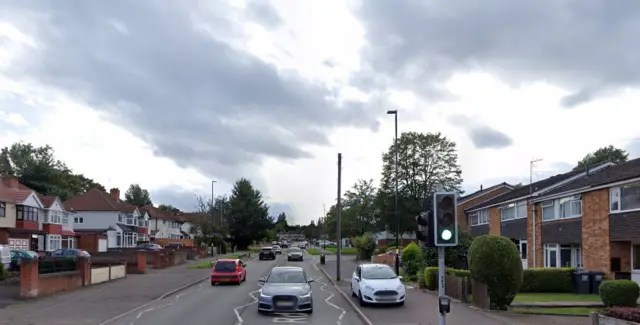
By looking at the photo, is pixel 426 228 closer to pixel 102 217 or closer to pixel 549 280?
pixel 549 280

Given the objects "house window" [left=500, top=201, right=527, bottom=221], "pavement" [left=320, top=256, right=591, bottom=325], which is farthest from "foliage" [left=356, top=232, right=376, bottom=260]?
"pavement" [left=320, top=256, right=591, bottom=325]

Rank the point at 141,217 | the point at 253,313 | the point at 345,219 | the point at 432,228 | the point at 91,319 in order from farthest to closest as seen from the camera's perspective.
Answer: the point at 345,219, the point at 141,217, the point at 253,313, the point at 91,319, the point at 432,228

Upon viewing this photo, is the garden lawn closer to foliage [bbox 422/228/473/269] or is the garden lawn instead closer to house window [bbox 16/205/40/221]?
foliage [bbox 422/228/473/269]

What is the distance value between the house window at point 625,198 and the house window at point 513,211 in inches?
453

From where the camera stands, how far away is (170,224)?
118m

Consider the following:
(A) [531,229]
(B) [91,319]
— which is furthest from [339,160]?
(B) [91,319]

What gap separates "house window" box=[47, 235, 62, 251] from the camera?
64.9 m

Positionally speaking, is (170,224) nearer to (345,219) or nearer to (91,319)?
(345,219)

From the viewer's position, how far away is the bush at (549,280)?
2878cm

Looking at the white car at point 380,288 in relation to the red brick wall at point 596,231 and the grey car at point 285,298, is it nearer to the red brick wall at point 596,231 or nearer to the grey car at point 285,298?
the grey car at point 285,298

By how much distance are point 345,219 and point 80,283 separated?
83.3m

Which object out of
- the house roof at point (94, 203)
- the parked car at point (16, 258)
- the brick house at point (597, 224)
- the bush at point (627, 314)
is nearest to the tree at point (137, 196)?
the house roof at point (94, 203)

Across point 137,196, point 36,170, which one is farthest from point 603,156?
point 137,196

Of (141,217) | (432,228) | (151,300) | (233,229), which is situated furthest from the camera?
(233,229)
